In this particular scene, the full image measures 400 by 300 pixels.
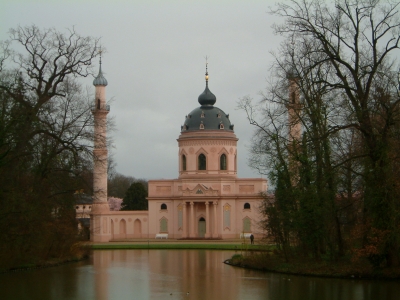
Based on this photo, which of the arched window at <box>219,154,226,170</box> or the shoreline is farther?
the arched window at <box>219,154,226,170</box>

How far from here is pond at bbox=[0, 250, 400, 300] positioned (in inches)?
824

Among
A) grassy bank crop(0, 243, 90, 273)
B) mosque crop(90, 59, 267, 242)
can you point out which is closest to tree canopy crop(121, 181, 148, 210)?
mosque crop(90, 59, 267, 242)

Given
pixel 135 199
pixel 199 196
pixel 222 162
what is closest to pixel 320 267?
pixel 199 196

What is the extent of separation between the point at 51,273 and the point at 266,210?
8924 mm

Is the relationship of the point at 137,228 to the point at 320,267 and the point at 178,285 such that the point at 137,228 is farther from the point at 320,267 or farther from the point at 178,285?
the point at 178,285

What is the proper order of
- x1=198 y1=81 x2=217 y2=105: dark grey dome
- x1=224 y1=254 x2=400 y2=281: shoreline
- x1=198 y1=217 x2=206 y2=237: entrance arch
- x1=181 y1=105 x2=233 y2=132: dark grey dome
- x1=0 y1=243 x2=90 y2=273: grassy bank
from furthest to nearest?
x1=198 y1=81 x2=217 y2=105: dark grey dome → x1=181 y1=105 x2=233 y2=132: dark grey dome → x1=198 y1=217 x2=206 y2=237: entrance arch → x1=0 y1=243 x2=90 y2=273: grassy bank → x1=224 y1=254 x2=400 y2=281: shoreline

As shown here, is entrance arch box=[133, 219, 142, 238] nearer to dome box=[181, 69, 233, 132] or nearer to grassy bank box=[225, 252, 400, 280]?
dome box=[181, 69, 233, 132]

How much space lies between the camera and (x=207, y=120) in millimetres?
71688

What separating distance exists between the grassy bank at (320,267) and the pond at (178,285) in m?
0.67

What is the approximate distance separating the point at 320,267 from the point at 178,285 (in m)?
5.83

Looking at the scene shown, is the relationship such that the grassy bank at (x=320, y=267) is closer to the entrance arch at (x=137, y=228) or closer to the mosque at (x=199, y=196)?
the mosque at (x=199, y=196)

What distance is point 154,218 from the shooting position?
71000 mm

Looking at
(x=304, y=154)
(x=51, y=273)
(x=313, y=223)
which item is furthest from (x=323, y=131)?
(x=51, y=273)

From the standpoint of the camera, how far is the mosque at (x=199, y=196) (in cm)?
6881
